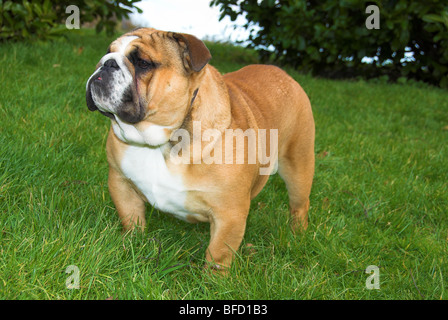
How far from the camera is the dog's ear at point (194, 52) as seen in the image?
227 centimetres

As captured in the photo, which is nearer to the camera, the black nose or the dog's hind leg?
the black nose

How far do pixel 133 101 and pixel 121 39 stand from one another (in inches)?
14.8

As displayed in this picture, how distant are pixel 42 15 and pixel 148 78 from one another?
14.1ft

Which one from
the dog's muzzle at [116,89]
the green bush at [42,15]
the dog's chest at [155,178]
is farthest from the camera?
the green bush at [42,15]

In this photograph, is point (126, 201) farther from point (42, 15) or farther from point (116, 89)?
point (42, 15)

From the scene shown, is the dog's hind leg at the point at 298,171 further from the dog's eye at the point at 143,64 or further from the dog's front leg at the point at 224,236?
the dog's eye at the point at 143,64

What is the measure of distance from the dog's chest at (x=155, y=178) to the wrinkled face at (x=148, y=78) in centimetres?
18

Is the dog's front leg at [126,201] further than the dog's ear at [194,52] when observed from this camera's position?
Yes

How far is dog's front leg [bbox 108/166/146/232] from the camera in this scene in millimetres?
2687

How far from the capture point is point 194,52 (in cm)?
229

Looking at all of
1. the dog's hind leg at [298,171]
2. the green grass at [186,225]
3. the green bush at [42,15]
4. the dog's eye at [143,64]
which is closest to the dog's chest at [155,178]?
the green grass at [186,225]

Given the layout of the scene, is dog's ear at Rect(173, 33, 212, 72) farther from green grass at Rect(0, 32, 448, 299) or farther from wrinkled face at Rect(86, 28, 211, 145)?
green grass at Rect(0, 32, 448, 299)

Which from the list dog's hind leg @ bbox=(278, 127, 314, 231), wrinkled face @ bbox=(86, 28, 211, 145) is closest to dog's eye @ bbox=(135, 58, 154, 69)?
wrinkled face @ bbox=(86, 28, 211, 145)
